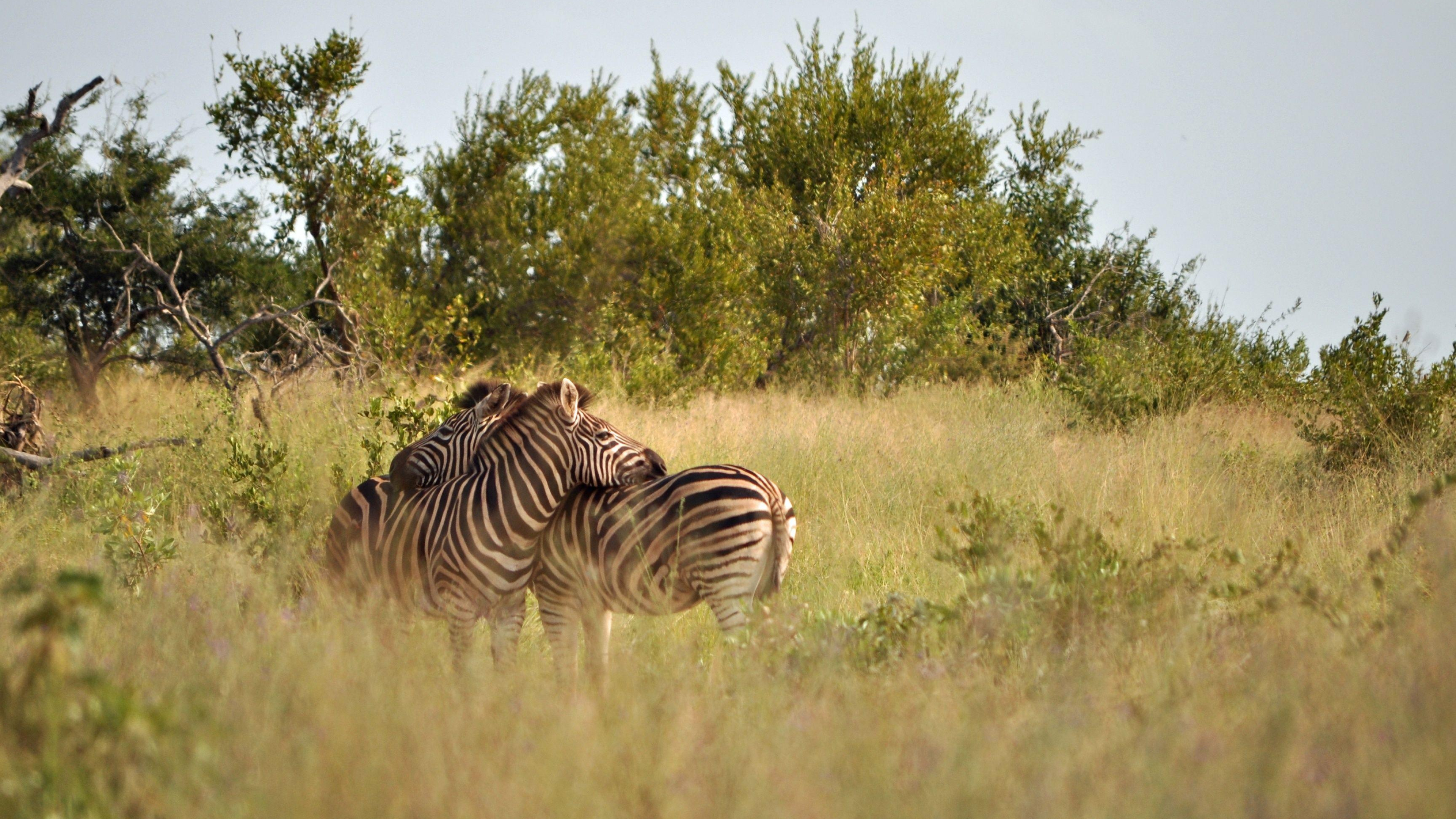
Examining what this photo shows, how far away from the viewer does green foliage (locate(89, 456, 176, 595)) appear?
19.0ft

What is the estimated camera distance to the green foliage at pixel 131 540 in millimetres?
5797

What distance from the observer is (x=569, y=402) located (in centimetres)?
491

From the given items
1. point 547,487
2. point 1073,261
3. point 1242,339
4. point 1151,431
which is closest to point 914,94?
point 1073,261

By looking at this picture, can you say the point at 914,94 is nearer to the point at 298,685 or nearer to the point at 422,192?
the point at 422,192

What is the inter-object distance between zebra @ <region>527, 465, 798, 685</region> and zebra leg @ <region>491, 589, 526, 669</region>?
6cm

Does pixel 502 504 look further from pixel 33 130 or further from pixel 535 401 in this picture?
pixel 33 130

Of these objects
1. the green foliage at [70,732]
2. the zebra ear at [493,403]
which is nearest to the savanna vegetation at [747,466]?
the green foliage at [70,732]

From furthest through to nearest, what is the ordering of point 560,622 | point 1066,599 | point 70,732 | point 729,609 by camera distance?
point 560,622, point 729,609, point 1066,599, point 70,732

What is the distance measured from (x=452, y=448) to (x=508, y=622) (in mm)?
974

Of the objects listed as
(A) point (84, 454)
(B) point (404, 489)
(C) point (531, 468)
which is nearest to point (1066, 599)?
(C) point (531, 468)

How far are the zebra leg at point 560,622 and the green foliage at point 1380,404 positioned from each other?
6817mm

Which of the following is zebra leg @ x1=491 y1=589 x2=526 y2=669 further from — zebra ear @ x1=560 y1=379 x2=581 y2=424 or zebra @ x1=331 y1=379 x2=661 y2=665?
zebra ear @ x1=560 y1=379 x2=581 y2=424

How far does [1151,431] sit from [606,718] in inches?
327

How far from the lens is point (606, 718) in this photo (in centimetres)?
296
